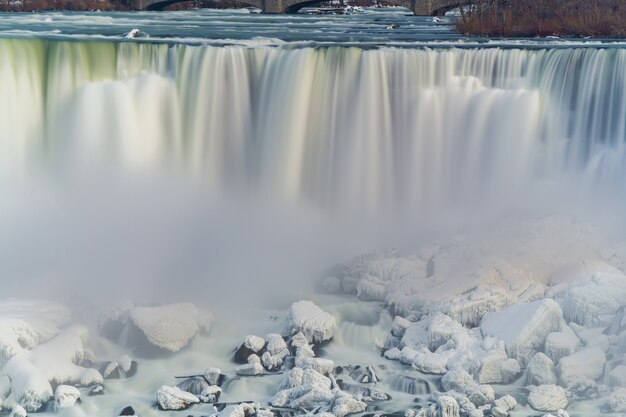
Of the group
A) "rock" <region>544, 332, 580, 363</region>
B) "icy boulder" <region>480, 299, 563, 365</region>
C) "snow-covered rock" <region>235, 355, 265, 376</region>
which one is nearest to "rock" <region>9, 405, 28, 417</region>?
"snow-covered rock" <region>235, 355, 265, 376</region>

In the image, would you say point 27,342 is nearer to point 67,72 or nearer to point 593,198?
point 67,72

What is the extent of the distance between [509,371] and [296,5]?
34.4 meters

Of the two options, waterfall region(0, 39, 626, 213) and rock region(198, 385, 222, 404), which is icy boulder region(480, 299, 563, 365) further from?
waterfall region(0, 39, 626, 213)

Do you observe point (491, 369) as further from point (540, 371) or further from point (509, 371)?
point (540, 371)

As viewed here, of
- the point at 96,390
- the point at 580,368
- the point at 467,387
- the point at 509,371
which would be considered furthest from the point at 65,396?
the point at 580,368

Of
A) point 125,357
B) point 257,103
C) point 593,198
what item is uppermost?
point 257,103

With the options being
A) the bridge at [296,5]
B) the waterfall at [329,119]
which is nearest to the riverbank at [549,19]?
the bridge at [296,5]

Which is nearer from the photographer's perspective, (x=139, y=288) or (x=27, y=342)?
(x=27, y=342)

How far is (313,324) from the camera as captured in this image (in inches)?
559

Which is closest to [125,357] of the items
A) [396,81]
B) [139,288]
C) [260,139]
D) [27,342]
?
[27,342]

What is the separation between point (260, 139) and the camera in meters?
18.7

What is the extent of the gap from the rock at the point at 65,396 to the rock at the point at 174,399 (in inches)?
39.3

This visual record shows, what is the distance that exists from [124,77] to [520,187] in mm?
7365

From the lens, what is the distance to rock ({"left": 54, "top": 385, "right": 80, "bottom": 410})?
12406mm
